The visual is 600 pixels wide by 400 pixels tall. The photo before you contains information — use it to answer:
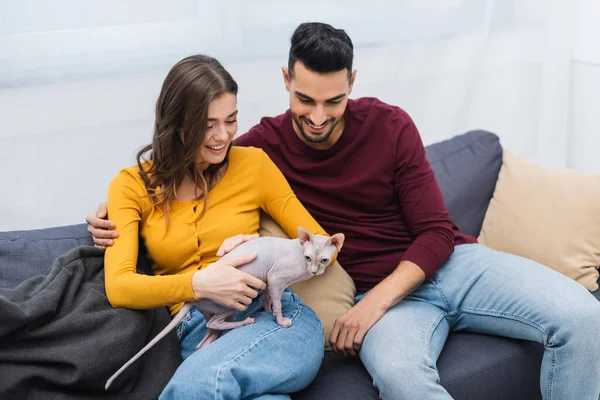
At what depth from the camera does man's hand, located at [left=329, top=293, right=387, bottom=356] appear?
1922mm

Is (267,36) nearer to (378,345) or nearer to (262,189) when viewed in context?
(262,189)

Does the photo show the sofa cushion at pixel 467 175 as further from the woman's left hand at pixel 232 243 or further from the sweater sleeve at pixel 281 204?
the woman's left hand at pixel 232 243

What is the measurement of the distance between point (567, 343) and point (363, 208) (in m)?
0.69

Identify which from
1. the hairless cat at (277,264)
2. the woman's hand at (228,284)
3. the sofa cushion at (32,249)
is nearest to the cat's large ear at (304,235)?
the hairless cat at (277,264)

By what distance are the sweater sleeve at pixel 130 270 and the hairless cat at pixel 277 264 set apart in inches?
2.4

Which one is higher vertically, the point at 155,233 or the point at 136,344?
the point at 155,233

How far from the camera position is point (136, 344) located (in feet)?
5.66

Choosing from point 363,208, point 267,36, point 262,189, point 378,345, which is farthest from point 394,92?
point 378,345

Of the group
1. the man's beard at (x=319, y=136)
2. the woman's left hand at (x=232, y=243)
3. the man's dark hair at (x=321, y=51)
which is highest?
the man's dark hair at (x=321, y=51)

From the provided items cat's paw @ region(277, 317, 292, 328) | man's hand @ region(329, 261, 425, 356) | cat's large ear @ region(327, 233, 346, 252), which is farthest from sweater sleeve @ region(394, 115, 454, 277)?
cat's paw @ region(277, 317, 292, 328)

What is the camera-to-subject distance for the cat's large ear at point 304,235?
1717 millimetres

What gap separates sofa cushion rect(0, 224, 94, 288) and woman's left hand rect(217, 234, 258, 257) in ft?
1.54

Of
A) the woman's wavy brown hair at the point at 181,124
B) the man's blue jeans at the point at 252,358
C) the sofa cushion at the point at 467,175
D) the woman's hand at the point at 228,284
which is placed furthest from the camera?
the sofa cushion at the point at 467,175

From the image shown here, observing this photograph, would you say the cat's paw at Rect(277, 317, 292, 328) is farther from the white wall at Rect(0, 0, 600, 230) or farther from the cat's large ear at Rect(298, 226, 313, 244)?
the white wall at Rect(0, 0, 600, 230)
